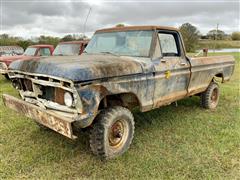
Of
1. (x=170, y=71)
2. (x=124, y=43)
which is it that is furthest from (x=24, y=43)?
(x=170, y=71)

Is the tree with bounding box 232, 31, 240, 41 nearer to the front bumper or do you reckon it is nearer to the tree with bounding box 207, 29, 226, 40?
the tree with bounding box 207, 29, 226, 40

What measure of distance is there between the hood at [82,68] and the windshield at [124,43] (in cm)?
40

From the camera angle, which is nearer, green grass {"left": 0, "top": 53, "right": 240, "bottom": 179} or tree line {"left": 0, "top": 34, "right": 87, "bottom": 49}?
green grass {"left": 0, "top": 53, "right": 240, "bottom": 179}

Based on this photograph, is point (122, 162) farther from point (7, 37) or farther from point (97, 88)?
point (7, 37)

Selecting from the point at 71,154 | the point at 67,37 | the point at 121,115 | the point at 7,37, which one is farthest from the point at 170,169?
the point at 7,37

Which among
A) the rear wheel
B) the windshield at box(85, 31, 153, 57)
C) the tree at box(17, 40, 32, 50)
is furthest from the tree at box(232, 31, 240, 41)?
the windshield at box(85, 31, 153, 57)

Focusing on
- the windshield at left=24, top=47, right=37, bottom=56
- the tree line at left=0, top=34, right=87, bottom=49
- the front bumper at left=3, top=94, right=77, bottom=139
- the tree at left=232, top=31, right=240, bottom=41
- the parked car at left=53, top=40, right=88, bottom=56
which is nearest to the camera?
the front bumper at left=3, top=94, right=77, bottom=139

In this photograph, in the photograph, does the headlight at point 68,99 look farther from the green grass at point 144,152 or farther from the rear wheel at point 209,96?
the rear wheel at point 209,96

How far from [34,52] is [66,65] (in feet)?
29.8

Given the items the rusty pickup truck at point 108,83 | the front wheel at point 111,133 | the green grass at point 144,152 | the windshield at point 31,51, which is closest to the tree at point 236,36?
the windshield at point 31,51

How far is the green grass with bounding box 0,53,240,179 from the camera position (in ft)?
11.9

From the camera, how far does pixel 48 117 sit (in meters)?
3.50

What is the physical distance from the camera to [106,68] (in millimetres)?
3600

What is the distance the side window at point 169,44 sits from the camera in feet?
16.1
